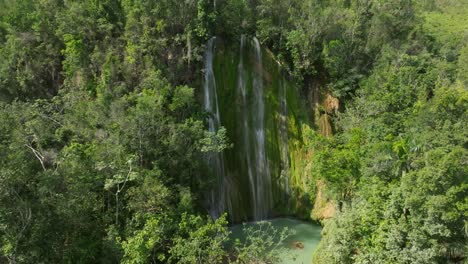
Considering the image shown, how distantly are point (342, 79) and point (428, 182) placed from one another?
13.6 metres

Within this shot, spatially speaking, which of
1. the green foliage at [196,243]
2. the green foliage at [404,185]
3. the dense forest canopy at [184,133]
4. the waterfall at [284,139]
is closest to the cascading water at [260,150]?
the waterfall at [284,139]

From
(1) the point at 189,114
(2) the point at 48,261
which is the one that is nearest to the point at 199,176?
(1) the point at 189,114

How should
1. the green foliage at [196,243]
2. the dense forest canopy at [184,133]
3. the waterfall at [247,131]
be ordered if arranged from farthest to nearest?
the waterfall at [247,131], the green foliage at [196,243], the dense forest canopy at [184,133]

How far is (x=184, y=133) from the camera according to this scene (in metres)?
17.3

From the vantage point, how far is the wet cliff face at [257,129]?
22.8m

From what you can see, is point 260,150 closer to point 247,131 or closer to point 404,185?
point 247,131

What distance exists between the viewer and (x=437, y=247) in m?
13.0

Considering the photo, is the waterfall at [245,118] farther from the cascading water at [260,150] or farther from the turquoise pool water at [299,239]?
the turquoise pool water at [299,239]

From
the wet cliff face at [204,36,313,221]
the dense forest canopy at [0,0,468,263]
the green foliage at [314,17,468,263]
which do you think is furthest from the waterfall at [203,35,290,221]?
the green foliage at [314,17,468,263]

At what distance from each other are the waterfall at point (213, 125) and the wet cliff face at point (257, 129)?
0.23 feet

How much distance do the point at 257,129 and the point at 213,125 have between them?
3.36 metres

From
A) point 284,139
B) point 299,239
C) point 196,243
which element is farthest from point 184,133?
point 299,239

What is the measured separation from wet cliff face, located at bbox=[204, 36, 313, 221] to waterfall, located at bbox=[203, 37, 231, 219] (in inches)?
2.7

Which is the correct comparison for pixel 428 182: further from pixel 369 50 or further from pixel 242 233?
pixel 369 50
